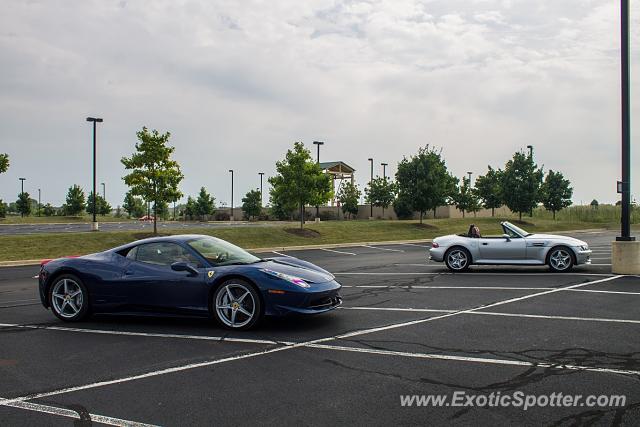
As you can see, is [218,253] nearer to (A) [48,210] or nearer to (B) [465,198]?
(B) [465,198]

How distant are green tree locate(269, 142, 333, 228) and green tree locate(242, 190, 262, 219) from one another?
3926cm

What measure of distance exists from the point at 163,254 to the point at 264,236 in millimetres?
21244

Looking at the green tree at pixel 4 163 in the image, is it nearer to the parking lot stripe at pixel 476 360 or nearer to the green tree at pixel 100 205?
the parking lot stripe at pixel 476 360

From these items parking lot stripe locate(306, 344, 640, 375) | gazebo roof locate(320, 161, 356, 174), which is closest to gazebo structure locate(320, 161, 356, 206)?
gazebo roof locate(320, 161, 356, 174)

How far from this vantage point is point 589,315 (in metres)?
7.71

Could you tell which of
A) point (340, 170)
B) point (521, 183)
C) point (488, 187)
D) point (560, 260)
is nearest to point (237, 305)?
point (560, 260)

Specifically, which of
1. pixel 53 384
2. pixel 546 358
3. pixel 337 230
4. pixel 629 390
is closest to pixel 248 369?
pixel 53 384

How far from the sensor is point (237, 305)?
6945mm

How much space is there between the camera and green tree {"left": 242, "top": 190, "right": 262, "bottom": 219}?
7050cm

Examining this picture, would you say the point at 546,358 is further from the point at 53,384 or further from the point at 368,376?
the point at 53,384

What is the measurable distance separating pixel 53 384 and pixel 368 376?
2.89 m

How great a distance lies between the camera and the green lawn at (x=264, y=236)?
22219mm

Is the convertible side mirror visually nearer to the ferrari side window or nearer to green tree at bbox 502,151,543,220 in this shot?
the ferrari side window

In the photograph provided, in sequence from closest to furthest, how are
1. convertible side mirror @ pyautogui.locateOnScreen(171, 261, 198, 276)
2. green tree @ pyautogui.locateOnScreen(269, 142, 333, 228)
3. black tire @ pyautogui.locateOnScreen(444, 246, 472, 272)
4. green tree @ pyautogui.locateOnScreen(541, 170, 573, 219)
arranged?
convertible side mirror @ pyautogui.locateOnScreen(171, 261, 198, 276)
black tire @ pyautogui.locateOnScreen(444, 246, 472, 272)
green tree @ pyautogui.locateOnScreen(269, 142, 333, 228)
green tree @ pyautogui.locateOnScreen(541, 170, 573, 219)
